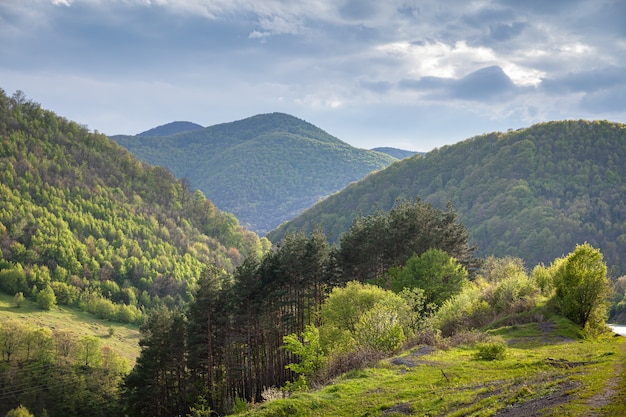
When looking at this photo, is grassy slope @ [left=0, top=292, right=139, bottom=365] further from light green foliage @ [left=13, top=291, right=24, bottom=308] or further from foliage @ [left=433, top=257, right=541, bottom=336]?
foliage @ [left=433, top=257, right=541, bottom=336]

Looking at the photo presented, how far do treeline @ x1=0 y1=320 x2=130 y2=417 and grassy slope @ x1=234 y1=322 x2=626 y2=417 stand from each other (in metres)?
89.5

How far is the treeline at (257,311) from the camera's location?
209 feet

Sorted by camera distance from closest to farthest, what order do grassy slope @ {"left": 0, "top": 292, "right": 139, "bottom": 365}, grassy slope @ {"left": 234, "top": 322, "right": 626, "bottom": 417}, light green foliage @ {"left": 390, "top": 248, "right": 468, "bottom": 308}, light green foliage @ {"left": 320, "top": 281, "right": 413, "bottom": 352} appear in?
grassy slope @ {"left": 234, "top": 322, "right": 626, "bottom": 417} → light green foliage @ {"left": 320, "top": 281, "right": 413, "bottom": 352} → light green foliage @ {"left": 390, "top": 248, "right": 468, "bottom": 308} → grassy slope @ {"left": 0, "top": 292, "right": 139, "bottom": 365}

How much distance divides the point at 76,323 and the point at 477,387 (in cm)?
17392

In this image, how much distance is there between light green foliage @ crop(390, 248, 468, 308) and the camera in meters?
57.1

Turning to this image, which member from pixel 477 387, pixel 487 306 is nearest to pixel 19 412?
pixel 487 306

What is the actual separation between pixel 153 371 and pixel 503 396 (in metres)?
64.6

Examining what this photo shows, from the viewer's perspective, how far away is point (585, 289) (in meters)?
37.2

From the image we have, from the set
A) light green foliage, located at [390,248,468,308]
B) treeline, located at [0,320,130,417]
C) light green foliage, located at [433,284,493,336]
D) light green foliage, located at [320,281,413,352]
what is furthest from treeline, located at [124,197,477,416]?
treeline, located at [0,320,130,417]

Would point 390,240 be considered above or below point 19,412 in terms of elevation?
above

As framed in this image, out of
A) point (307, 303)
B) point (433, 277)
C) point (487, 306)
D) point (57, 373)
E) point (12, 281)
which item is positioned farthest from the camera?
point (12, 281)

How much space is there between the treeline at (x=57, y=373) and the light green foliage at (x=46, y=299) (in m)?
47.1

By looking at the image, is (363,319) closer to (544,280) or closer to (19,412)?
(544,280)

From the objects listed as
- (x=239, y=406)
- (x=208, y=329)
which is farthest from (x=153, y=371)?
(x=239, y=406)
